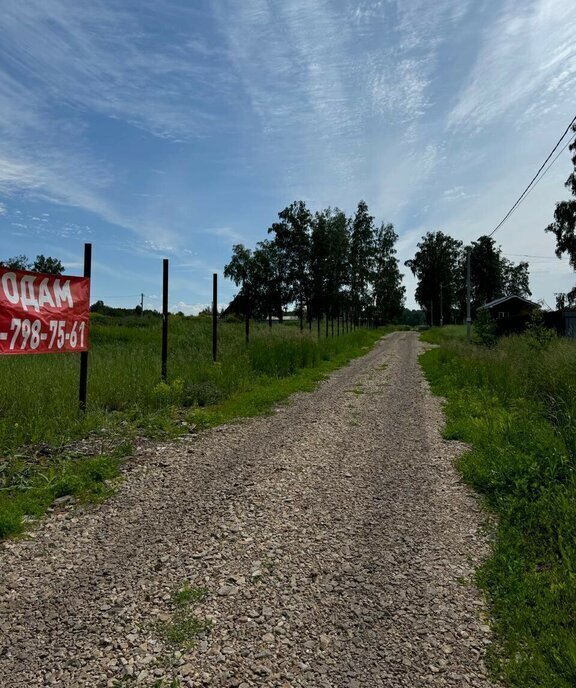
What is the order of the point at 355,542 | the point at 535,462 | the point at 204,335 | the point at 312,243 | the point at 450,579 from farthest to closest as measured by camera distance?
1. the point at 312,243
2. the point at 204,335
3. the point at 535,462
4. the point at 355,542
5. the point at 450,579

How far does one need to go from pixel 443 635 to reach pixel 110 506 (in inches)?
111

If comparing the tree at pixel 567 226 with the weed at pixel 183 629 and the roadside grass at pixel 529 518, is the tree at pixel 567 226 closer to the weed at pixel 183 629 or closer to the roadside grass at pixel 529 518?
the roadside grass at pixel 529 518

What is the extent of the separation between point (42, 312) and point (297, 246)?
3793 cm

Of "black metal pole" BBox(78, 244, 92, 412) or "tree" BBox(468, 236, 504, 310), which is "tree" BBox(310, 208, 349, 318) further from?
"tree" BBox(468, 236, 504, 310)

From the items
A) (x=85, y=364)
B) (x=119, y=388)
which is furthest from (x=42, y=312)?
(x=119, y=388)

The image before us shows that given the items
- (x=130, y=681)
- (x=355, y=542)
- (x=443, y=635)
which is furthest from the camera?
(x=355, y=542)

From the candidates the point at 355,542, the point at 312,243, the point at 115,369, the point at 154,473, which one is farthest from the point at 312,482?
the point at 312,243

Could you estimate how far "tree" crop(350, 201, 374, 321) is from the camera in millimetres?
44156

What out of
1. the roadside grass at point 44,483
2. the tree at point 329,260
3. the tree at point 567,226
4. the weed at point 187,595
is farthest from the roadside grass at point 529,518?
the tree at point 329,260

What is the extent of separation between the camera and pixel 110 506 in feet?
12.6

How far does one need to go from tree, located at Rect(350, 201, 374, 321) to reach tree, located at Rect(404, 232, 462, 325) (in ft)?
92.7

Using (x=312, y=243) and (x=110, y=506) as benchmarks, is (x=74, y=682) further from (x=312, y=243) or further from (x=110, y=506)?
(x=312, y=243)

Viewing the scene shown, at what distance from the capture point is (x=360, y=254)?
148ft

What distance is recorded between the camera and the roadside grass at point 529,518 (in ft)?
7.00
